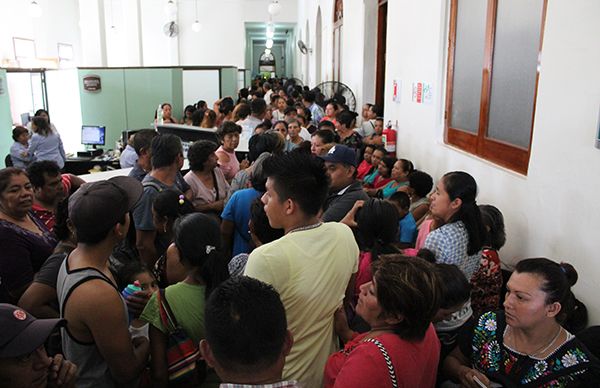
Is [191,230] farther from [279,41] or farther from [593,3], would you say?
[279,41]

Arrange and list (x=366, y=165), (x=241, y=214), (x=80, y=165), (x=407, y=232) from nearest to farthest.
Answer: (x=241, y=214)
(x=407, y=232)
(x=366, y=165)
(x=80, y=165)

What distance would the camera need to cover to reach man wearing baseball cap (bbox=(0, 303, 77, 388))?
126cm

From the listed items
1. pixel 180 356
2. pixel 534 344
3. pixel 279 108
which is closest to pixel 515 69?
pixel 534 344

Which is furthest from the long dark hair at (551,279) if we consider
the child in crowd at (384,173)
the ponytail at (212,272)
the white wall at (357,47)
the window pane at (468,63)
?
the white wall at (357,47)

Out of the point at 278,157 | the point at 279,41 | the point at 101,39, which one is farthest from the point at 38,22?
the point at 279,41

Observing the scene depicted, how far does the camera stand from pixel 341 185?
280 centimetres

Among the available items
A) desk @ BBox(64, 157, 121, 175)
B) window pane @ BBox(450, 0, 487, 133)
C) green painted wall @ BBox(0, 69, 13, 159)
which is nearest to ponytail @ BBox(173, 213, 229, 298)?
window pane @ BBox(450, 0, 487, 133)

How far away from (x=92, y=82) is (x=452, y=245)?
8491 mm

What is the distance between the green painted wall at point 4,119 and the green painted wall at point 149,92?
2.14 meters

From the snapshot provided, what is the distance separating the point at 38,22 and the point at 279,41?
21.2 m

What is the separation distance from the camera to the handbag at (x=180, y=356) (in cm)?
166

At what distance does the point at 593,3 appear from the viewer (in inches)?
82.3

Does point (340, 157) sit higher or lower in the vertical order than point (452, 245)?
higher

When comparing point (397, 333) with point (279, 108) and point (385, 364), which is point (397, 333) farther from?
point (279, 108)
